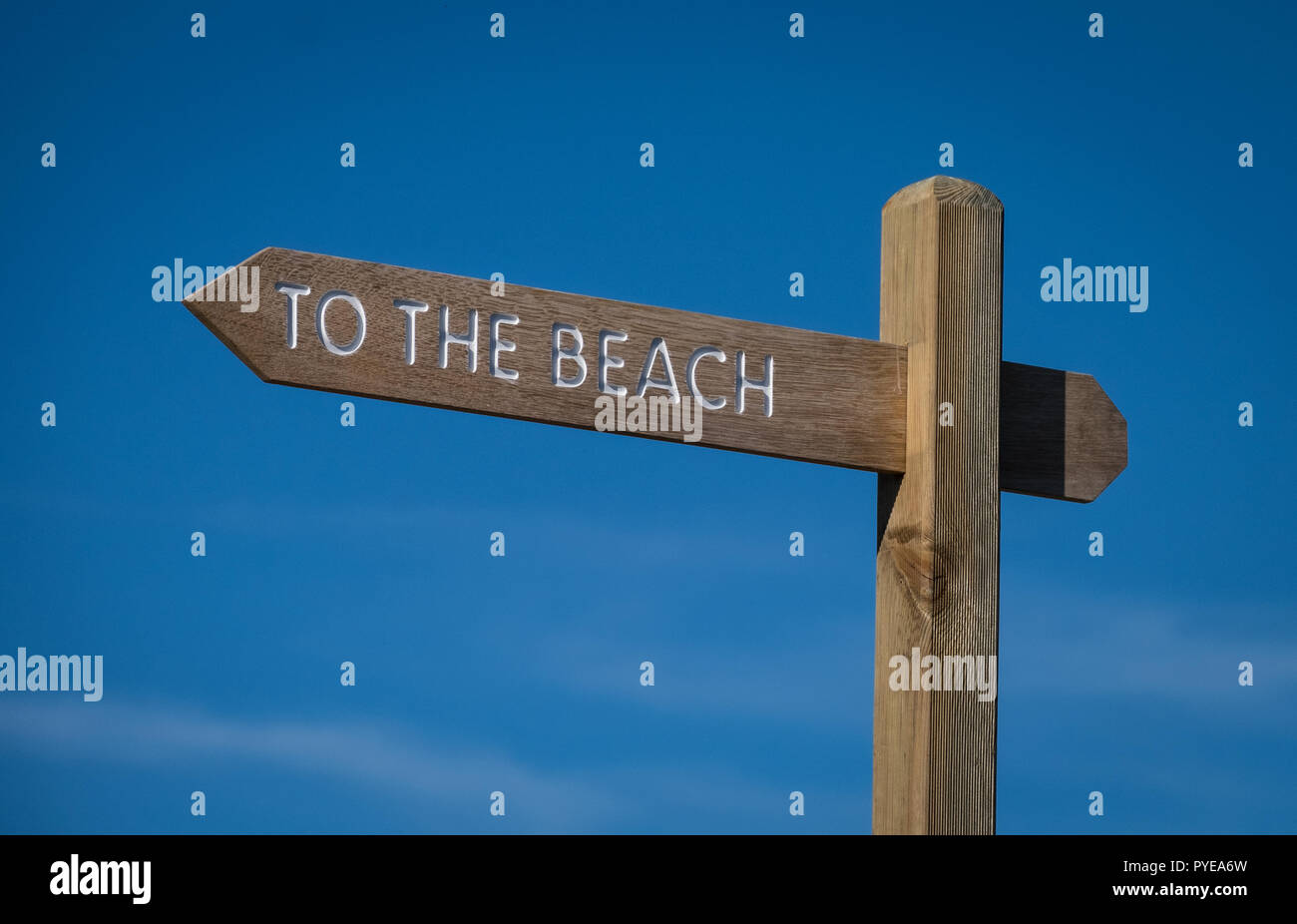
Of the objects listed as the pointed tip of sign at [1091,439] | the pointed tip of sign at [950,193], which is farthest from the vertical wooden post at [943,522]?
the pointed tip of sign at [1091,439]

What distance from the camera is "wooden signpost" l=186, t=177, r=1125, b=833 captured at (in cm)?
223

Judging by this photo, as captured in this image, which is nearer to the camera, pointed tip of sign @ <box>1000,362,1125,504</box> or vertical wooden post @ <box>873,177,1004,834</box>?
vertical wooden post @ <box>873,177,1004,834</box>

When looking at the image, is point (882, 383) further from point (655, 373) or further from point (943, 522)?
point (655, 373)

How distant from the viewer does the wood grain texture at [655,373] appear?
86.6 inches

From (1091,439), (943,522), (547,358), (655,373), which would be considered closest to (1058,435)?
(1091,439)

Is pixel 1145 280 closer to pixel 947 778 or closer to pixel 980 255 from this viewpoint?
pixel 980 255

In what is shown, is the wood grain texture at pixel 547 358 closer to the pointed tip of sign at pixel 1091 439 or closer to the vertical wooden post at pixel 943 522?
the vertical wooden post at pixel 943 522

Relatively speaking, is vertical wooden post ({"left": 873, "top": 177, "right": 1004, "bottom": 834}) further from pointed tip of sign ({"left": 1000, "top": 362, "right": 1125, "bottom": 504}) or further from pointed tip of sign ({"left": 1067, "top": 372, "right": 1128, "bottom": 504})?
pointed tip of sign ({"left": 1067, "top": 372, "right": 1128, "bottom": 504})

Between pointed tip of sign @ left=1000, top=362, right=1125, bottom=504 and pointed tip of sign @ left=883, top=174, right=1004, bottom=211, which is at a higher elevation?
pointed tip of sign @ left=883, top=174, right=1004, bottom=211

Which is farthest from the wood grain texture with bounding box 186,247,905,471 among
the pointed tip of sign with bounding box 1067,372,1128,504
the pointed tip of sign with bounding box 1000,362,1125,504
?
the pointed tip of sign with bounding box 1067,372,1128,504

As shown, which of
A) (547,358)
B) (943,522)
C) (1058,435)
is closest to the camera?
(547,358)

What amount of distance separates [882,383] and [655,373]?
412 mm

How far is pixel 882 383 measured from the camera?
254cm
